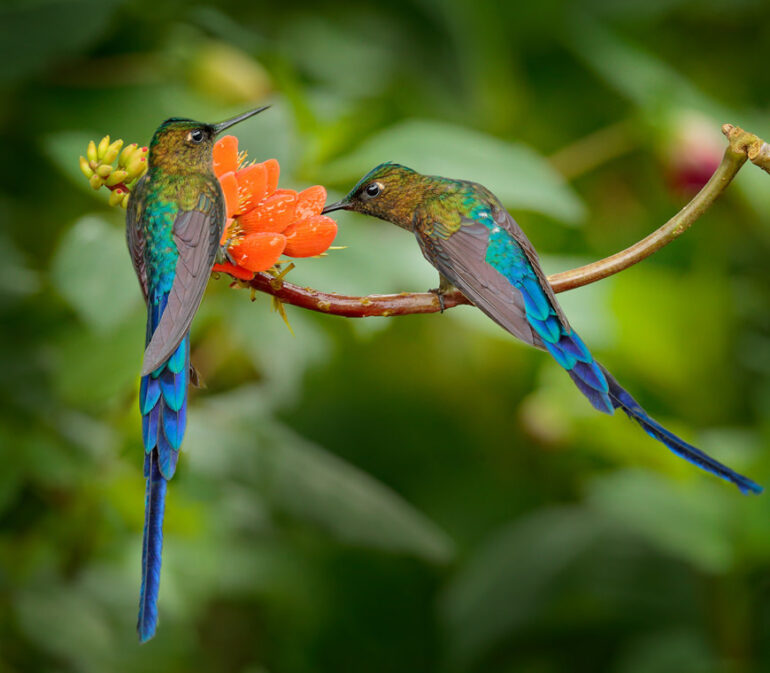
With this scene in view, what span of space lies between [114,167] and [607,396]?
0.22 metres

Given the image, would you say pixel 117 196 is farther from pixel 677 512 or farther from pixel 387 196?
pixel 677 512

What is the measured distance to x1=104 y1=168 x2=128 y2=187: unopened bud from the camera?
39 centimetres

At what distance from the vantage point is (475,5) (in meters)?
2.50

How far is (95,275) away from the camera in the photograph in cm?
83

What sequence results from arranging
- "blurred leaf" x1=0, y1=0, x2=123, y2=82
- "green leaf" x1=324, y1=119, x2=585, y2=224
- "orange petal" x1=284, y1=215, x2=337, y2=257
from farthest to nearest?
1. "blurred leaf" x1=0, y1=0, x2=123, y2=82
2. "green leaf" x1=324, y1=119, x2=585, y2=224
3. "orange petal" x1=284, y1=215, x2=337, y2=257

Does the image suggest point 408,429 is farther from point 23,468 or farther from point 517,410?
point 23,468

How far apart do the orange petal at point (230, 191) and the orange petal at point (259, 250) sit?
15 millimetres

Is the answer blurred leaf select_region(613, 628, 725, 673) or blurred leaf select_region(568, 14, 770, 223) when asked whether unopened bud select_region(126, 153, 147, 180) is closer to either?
blurred leaf select_region(568, 14, 770, 223)

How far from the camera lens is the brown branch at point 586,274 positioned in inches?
14.9

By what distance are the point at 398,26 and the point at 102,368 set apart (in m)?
1.50

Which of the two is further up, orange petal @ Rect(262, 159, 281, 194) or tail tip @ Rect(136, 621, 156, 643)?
orange petal @ Rect(262, 159, 281, 194)

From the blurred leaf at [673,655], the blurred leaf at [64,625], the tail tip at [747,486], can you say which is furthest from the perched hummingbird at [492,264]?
the blurred leaf at [673,655]

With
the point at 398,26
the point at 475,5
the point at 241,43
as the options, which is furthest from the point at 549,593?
the point at 475,5

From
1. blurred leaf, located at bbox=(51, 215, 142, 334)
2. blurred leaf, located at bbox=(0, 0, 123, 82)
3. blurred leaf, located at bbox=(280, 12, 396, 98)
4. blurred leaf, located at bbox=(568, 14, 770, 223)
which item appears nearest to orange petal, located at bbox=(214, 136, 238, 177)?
blurred leaf, located at bbox=(51, 215, 142, 334)
